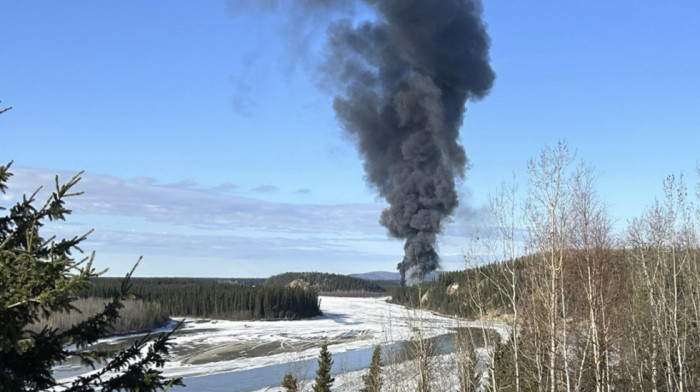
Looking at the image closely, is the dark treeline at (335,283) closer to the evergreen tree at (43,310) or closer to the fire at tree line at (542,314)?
the fire at tree line at (542,314)

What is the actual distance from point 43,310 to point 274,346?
5143 cm

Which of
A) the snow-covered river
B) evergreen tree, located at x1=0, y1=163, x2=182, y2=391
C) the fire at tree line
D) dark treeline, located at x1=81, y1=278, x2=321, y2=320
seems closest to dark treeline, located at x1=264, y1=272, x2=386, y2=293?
dark treeline, located at x1=81, y1=278, x2=321, y2=320

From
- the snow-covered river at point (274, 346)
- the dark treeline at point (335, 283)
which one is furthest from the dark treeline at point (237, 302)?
the dark treeline at point (335, 283)

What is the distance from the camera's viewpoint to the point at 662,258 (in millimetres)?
22125

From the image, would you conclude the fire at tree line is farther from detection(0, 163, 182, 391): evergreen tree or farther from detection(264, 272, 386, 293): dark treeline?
detection(264, 272, 386, 293): dark treeline

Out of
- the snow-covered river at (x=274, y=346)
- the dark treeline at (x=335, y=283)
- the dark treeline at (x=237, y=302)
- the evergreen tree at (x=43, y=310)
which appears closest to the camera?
the evergreen tree at (x=43, y=310)

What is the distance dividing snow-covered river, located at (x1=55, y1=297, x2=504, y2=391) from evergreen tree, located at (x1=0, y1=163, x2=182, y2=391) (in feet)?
48.1

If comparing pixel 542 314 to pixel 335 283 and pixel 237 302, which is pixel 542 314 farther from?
pixel 335 283

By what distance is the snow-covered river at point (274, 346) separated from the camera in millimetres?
33906

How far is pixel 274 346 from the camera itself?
5306 cm

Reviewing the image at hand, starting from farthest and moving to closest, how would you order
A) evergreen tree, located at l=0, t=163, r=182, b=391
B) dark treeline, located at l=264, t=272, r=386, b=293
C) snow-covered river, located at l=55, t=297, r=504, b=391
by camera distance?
dark treeline, located at l=264, t=272, r=386, b=293 < snow-covered river, located at l=55, t=297, r=504, b=391 < evergreen tree, located at l=0, t=163, r=182, b=391

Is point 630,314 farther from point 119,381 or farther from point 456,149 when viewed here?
point 456,149

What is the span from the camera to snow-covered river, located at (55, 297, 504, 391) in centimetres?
3391

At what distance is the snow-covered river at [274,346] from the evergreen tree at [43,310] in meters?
14.7
